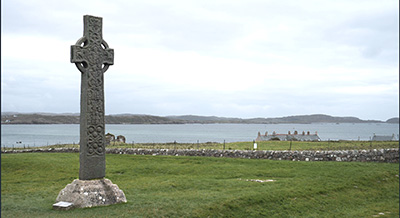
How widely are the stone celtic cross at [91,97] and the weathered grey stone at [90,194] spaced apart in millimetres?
262

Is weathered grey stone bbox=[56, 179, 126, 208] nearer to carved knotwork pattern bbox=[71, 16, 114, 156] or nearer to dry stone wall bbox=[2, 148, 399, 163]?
carved knotwork pattern bbox=[71, 16, 114, 156]

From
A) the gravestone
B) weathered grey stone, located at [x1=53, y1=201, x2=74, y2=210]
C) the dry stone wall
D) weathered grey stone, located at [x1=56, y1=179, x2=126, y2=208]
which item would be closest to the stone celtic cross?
the gravestone

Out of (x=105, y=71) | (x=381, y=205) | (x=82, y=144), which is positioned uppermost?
(x=105, y=71)

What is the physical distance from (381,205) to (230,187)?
620 centimetres

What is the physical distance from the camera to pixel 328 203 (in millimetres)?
14539

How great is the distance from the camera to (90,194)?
37.2 feet

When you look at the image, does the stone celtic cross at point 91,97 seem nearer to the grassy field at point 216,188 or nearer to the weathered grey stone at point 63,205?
the weathered grey stone at point 63,205

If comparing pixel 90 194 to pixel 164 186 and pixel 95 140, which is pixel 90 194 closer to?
pixel 95 140

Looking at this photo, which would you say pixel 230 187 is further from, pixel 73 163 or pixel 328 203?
pixel 73 163

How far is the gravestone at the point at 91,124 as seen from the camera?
1147 cm

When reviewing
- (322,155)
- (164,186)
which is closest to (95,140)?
(164,186)

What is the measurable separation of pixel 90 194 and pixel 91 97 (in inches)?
119

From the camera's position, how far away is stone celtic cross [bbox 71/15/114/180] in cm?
1166

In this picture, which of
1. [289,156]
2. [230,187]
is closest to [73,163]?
[230,187]
